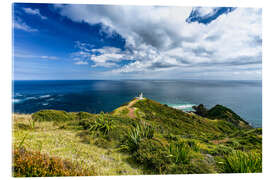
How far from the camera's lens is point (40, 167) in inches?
62.4

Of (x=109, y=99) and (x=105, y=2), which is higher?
(x=105, y=2)

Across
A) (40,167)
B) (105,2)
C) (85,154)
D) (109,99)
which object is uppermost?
(105,2)

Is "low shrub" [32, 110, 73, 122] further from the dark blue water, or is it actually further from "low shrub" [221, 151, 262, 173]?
the dark blue water

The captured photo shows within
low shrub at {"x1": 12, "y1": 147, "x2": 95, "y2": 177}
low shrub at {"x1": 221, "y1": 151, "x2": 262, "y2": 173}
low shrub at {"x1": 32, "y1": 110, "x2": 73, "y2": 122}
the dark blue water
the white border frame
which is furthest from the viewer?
the dark blue water

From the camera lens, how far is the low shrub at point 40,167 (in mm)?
1547

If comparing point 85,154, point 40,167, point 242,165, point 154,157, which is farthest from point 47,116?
point 242,165

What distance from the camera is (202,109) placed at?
35250mm

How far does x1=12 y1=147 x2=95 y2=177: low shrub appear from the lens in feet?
5.08

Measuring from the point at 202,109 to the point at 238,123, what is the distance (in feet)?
31.2

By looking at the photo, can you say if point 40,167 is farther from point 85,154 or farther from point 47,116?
point 47,116

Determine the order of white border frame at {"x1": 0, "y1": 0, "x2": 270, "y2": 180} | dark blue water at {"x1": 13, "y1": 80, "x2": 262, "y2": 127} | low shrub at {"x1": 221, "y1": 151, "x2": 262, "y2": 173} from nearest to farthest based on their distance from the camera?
low shrub at {"x1": 221, "y1": 151, "x2": 262, "y2": 173} < white border frame at {"x1": 0, "y1": 0, "x2": 270, "y2": 180} < dark blue water at {"x1": 13, "y1": 80, "x2": 262, "y2": 127}

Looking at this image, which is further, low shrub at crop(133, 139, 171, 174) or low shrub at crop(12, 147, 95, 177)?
low shrub at crop(133, 139, 171, 174)

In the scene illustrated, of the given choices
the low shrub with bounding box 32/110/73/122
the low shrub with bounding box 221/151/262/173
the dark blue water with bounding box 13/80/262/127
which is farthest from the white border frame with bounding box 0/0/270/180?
the low shrub with bounding box 32/110/73/122
